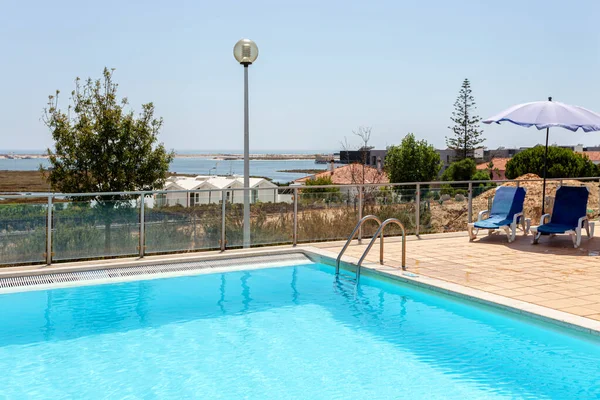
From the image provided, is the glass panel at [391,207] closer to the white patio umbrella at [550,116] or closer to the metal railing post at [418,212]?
the metal railing post at [418,212]

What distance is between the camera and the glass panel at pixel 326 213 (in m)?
9.95

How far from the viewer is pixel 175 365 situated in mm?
5156

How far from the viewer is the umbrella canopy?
9227 millimetres

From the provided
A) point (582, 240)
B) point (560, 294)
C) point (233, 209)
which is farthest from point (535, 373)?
point (582, 240)

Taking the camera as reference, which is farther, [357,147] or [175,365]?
[357,147]

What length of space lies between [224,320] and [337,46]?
1176 inches

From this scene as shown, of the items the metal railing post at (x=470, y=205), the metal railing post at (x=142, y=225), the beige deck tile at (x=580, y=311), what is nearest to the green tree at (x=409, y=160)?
the metal railing post at (x=470, y=205)

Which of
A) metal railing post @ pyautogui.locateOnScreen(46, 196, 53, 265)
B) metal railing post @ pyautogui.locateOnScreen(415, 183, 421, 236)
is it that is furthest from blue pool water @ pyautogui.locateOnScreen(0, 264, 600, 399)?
metal railing post @ pyautogui.locateOnScreen(415, 183, 421, 236)

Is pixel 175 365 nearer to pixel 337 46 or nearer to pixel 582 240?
pixel 582 240

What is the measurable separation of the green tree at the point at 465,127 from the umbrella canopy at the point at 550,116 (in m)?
49.8

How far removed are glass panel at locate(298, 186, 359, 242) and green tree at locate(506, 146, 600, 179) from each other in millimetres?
40769

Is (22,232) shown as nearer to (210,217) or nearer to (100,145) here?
(210,217)

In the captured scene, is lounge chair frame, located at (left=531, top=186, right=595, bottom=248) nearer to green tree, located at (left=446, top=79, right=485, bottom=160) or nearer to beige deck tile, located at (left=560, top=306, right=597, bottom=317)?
beige deck tile, located at (left=560, top=306, right=597, bottom=317)

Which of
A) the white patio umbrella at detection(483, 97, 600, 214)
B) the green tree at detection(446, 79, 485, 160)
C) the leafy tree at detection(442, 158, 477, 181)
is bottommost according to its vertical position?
the leafy tree at detection(442, 158, 477, 181)
